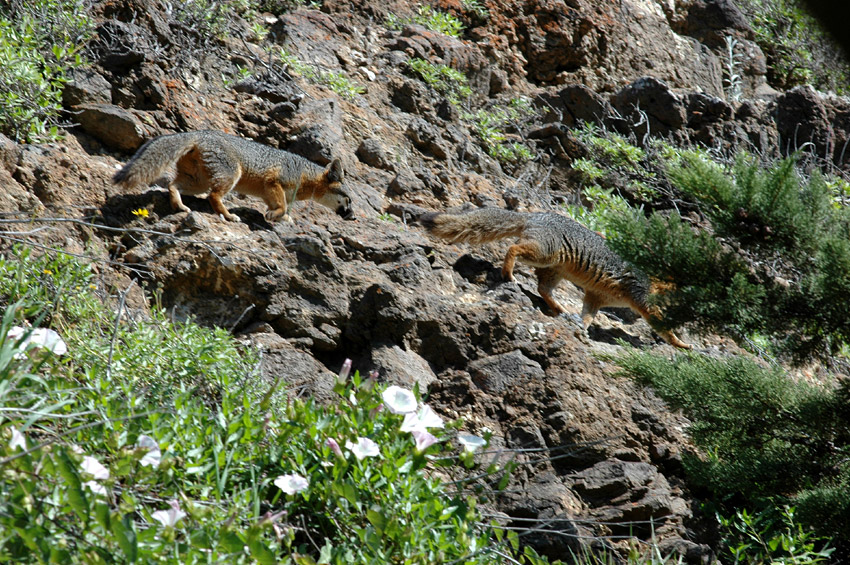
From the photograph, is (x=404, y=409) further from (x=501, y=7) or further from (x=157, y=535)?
(x=501, y=7)

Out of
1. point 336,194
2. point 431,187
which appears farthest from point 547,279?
point 336,194

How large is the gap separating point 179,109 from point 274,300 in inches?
131

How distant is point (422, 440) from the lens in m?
3.14

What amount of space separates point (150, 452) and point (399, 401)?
98cm

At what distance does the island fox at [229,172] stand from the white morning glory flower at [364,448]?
154 inches

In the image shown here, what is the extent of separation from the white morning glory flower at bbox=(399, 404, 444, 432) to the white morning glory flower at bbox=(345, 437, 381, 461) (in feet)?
0.61

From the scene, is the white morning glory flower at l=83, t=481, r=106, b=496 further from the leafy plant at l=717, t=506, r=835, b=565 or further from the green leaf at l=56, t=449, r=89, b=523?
the leafy plant at l=717, t=506, r=835, b=565

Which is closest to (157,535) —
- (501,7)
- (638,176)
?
(638,176)

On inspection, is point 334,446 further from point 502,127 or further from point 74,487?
point 502,127

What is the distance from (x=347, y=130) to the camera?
9.31 metres

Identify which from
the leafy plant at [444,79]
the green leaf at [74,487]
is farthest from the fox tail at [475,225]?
the green leaf at [74,487]

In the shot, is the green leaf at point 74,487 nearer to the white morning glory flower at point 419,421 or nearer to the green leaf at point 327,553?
the green leaf at point 327,553

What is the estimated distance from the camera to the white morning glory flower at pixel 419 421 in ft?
10.3

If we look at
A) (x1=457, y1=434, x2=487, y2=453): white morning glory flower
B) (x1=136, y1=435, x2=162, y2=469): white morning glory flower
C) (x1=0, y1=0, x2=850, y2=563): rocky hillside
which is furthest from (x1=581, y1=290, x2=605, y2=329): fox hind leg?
(x1=136, y1=435, x2=162, y2=469): white morning glory flower
